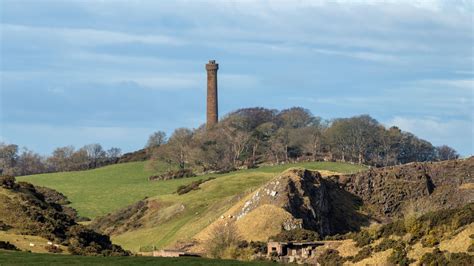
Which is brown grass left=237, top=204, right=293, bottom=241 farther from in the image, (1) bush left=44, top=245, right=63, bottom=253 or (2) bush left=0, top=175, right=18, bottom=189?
(1) bush left=44, top=245, right=63, bottom=253

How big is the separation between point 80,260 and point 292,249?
22.8m

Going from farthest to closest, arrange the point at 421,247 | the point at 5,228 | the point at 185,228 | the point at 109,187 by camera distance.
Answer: the point at 109,187 → the point at 185,228 → the point at 5,228 → the point at 421,247

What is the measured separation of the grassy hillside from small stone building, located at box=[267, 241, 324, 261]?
1715 inches

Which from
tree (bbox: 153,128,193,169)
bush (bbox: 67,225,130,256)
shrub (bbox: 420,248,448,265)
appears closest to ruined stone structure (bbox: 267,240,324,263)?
bush (bbox: 67,225,130,256)

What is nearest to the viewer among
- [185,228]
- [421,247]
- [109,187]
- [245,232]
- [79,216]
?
[421,247]

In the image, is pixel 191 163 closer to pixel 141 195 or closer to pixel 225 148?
pixel 225 148

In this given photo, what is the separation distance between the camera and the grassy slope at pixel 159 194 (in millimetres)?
112312

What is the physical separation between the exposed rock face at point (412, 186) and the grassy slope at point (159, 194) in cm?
1256

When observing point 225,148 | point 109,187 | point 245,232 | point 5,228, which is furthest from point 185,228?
point 225,148

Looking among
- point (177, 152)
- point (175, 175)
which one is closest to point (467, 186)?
point (175, 175)

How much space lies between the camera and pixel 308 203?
103 meters

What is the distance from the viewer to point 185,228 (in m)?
110

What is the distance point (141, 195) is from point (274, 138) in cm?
4348

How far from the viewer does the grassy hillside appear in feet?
497
